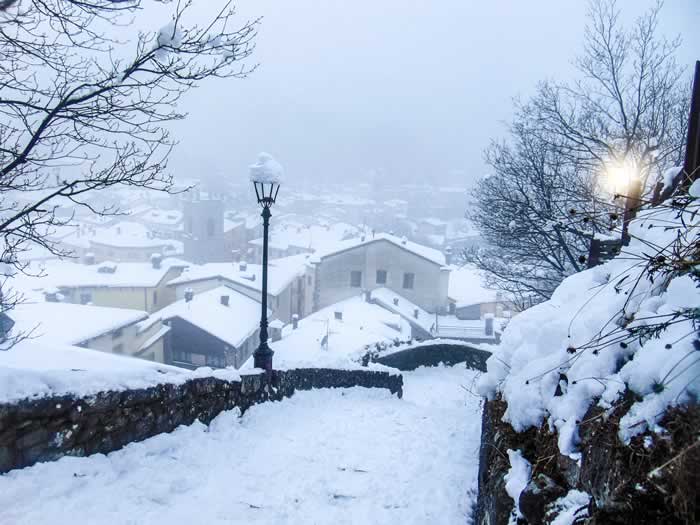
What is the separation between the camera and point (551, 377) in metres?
2.70

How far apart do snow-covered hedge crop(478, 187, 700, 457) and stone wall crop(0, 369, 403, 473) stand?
356 centimetres

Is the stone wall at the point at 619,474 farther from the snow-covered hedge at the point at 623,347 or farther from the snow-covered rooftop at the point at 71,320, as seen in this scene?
the snow-covered rooftop at the point at 71,320

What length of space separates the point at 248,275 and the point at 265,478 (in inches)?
1357

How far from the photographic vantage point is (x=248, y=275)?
37938mm

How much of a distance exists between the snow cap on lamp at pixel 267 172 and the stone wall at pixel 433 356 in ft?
30.6

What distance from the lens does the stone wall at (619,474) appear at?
148 cm

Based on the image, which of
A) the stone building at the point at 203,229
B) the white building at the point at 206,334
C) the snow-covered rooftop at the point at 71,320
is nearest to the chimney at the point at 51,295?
the snow-covered rooftop at the point at 71,320

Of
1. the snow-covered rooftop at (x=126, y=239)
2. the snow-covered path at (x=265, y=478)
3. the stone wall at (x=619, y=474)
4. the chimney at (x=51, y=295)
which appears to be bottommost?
the snow-covered path at (x=265, y=478)

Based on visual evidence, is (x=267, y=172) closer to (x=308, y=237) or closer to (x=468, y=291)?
(x=468, y=291)

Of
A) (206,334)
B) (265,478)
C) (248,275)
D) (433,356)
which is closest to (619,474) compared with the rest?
(265,478)

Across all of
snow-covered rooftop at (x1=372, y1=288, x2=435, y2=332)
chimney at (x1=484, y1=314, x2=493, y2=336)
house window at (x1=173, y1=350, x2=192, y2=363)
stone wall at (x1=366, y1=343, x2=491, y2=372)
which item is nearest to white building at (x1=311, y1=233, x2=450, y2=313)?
snow-covered rooftop at (x1=372, y1=288, x2=435, y2=332)

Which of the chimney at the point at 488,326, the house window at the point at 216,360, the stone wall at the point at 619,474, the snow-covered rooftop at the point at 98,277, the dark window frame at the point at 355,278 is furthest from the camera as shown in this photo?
the dark window frame at the point at 355,278

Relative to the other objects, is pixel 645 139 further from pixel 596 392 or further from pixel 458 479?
pixel 596 392

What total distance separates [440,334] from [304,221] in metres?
64.3
